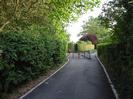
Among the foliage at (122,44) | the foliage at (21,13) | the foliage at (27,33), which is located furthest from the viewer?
the foliage at (21,13)

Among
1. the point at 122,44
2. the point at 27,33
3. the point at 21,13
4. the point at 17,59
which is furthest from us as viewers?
the point at 21,13

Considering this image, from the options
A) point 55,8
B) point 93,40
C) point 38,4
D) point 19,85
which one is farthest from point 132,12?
point 93,40

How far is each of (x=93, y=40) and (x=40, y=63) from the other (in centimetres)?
7117

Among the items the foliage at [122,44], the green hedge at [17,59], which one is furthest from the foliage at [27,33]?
the foliage at [122,44]

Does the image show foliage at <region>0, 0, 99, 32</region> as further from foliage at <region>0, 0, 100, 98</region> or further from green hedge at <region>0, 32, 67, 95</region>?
green hedge at <region>0, 32, 67, 95</region>

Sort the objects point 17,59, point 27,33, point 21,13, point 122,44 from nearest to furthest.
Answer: point 122,44
point 17,59
point 27,33
point 21,13

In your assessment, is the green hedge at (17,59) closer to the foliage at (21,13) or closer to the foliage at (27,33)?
the foliage at (27,33)

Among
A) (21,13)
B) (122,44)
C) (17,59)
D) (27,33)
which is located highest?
(21,13)

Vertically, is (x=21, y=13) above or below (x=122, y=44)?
Answer: above

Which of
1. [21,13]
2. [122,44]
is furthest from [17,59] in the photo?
[21,13]

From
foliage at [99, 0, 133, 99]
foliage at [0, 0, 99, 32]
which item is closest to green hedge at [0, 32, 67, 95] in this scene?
foliage at [0, 0, 99, 32]

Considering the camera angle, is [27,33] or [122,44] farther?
[27,33]

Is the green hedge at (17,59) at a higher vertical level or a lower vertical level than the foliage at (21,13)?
lower

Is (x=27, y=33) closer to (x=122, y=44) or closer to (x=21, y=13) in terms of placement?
(x=21, y=13)
